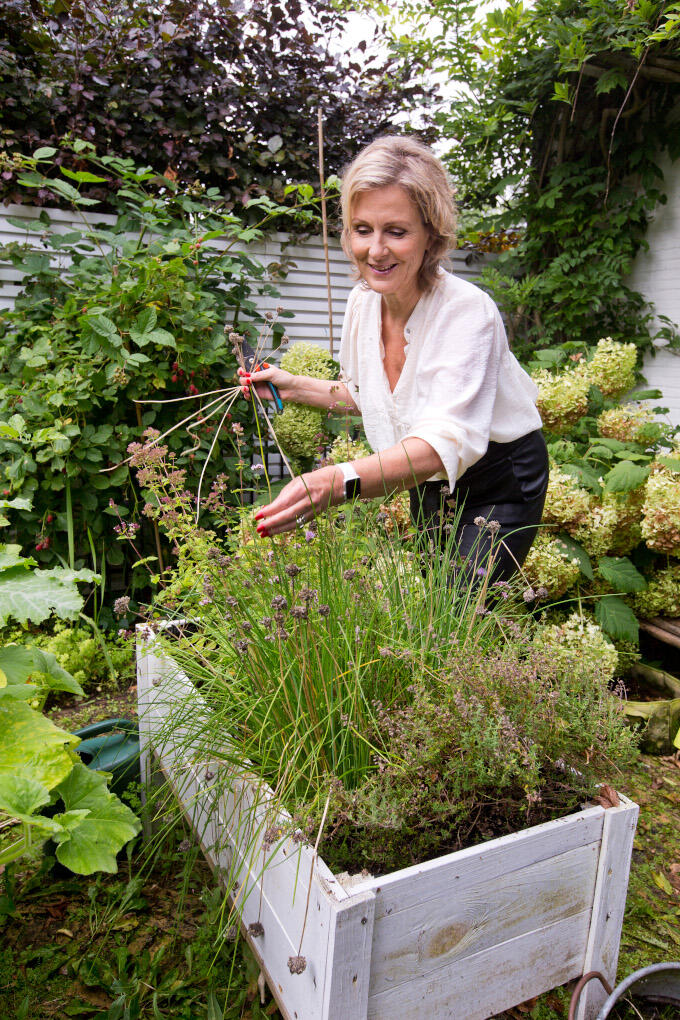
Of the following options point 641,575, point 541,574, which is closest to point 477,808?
point 541,574

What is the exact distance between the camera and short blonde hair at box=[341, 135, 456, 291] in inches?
66.7

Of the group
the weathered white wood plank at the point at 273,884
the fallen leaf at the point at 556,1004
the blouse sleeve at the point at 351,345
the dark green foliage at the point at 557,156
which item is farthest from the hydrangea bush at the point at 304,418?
the dark green foliage at the point at 557,156

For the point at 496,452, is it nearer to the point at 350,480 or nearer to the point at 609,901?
the point at 350,480

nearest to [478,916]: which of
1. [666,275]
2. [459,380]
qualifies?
[459,380]

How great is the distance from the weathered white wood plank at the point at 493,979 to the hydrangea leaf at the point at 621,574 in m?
1.74

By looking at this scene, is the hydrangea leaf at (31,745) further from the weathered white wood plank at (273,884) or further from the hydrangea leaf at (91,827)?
the weathered white wood plank at (273,884)

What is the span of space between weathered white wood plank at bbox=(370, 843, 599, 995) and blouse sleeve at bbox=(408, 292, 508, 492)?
80cm

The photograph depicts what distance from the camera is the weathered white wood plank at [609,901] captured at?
123 centimetres

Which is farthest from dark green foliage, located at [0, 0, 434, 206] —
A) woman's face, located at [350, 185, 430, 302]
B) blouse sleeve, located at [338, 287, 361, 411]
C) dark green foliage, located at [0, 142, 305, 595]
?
woman's face, located at [350, 185, 430, 302]

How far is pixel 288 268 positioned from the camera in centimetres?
400

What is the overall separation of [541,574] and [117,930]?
1.88m

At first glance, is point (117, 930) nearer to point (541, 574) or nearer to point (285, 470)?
point (541, 574)

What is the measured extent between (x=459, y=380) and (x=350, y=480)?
408 mm

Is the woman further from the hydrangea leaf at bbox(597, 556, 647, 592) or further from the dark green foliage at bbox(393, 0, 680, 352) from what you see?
the dark green foliage at bbox(393, 0, 680, 352)
